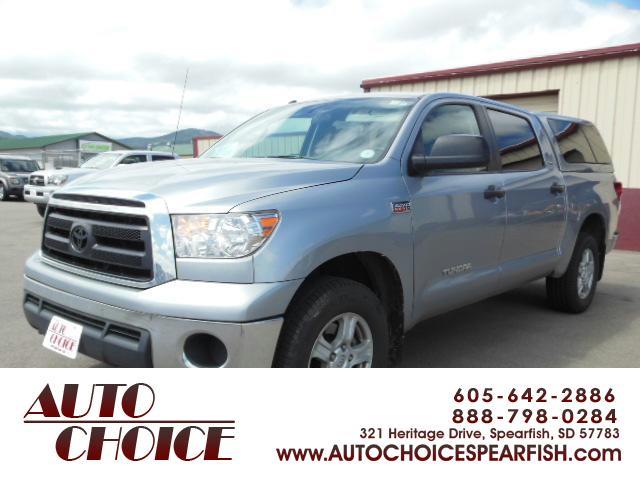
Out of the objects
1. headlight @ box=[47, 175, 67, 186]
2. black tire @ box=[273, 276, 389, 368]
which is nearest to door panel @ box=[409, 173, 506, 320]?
black tire @ box=[273, 276, 389, 368]

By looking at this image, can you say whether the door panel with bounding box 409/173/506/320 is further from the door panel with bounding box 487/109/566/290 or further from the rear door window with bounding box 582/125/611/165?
the rear door window with bounding box 582/125/611/165

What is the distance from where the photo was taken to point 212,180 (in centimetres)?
256

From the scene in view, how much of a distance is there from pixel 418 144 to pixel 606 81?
26.7ft

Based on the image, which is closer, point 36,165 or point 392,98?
point 392,98

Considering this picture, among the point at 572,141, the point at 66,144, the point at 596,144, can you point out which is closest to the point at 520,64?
the point at 596,144

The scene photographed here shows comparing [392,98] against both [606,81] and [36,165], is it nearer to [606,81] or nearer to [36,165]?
[606,81]

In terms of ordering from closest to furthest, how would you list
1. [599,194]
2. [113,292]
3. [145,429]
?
[145,429]
[113,292]
[599,194]

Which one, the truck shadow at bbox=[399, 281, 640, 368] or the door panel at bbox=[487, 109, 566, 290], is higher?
the door panel at bbox=[487, 109, 566, 290]

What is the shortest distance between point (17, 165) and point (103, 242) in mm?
21718

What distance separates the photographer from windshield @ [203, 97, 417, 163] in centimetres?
321

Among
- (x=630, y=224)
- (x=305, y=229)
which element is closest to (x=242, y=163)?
(x=305, y=229)

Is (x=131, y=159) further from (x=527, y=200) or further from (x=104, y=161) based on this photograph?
(x=527, y=200)

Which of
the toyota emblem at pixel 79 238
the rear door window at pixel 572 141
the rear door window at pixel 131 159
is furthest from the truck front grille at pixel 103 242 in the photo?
the rear door window at pixel 131 159

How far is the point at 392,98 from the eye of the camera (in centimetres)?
355
